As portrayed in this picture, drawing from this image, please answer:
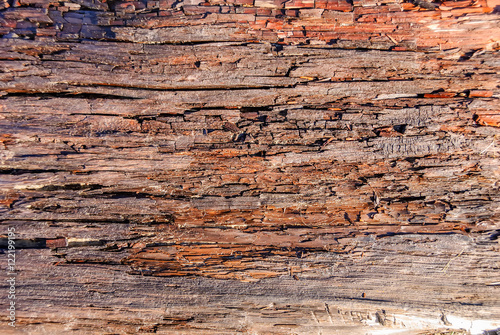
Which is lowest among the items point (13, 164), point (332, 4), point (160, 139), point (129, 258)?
point (129, 258)

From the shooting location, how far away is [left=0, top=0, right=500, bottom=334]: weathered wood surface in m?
2.54

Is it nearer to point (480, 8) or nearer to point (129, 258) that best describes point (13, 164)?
point (129, 258)

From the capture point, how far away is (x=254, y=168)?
2578mm

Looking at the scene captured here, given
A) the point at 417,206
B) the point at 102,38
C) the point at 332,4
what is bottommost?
the point at 417,206

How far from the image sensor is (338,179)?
261 centimetres

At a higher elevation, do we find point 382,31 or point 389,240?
point 382,31

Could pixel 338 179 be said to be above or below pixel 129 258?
above

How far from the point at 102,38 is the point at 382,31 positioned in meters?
2.59

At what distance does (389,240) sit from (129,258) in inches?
92.3

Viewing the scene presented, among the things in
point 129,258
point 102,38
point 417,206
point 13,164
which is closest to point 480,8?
point 417,206

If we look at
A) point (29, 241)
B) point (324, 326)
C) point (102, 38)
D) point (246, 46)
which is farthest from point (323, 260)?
point (102, 38)

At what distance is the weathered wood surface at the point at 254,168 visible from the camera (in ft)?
8.33

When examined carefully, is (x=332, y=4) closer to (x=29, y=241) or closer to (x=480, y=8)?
(x=480, y=8)

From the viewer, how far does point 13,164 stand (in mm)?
2549
